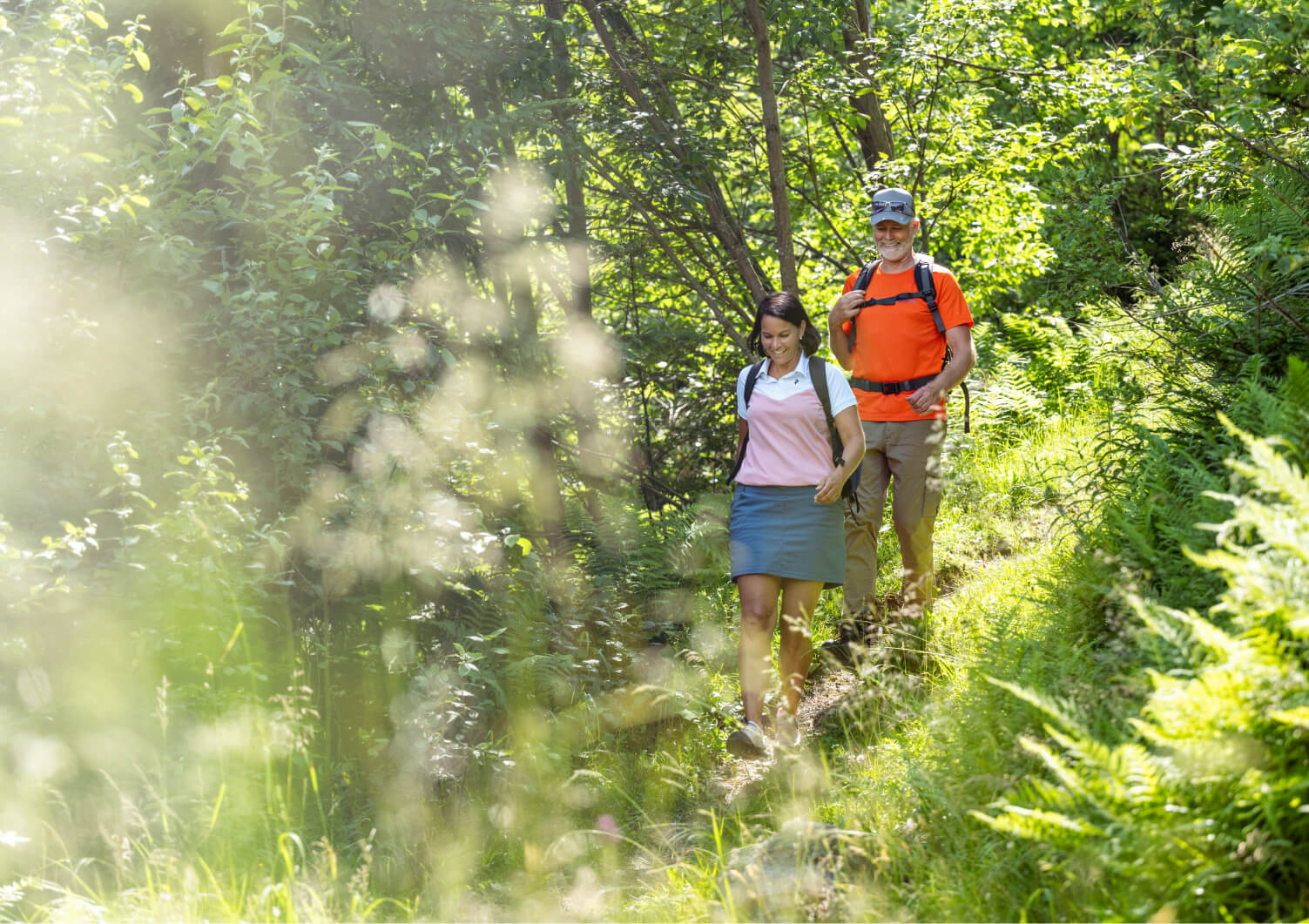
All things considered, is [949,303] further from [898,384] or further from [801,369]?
[801,369]

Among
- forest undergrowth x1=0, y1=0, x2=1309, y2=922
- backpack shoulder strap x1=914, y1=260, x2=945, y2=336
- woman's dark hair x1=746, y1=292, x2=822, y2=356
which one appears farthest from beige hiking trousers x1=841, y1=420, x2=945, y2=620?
woman's dark hair x1=746, y1=292, x2=822, y2=356

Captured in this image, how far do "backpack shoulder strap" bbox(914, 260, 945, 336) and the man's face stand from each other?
0.14 metres

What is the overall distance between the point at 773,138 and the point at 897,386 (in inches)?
102

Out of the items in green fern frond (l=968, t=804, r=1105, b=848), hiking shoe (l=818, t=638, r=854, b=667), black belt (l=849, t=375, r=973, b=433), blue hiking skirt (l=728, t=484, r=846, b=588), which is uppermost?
black belt (l=849, t=375, r=973, b=433)

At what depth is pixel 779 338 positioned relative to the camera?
194 inches

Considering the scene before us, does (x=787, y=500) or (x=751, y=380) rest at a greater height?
(x=751, y=380)

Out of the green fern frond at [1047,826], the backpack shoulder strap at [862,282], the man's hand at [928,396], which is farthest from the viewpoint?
the backpack shoulder strap at [862,282]

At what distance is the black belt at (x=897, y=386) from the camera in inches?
217

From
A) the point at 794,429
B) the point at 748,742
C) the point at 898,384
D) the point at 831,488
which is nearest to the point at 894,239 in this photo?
the point at 898,384

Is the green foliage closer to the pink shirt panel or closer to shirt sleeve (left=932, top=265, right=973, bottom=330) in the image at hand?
the pink shirt panel

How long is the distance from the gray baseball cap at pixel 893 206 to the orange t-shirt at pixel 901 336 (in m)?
0.30

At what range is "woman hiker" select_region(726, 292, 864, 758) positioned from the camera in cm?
479

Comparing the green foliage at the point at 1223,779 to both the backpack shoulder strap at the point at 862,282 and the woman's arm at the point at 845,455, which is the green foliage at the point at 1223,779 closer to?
the woman's arm at the point at 845,455

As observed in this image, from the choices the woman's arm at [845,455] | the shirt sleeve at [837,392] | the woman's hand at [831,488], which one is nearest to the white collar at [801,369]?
the shirt sleeve at [837,392]
